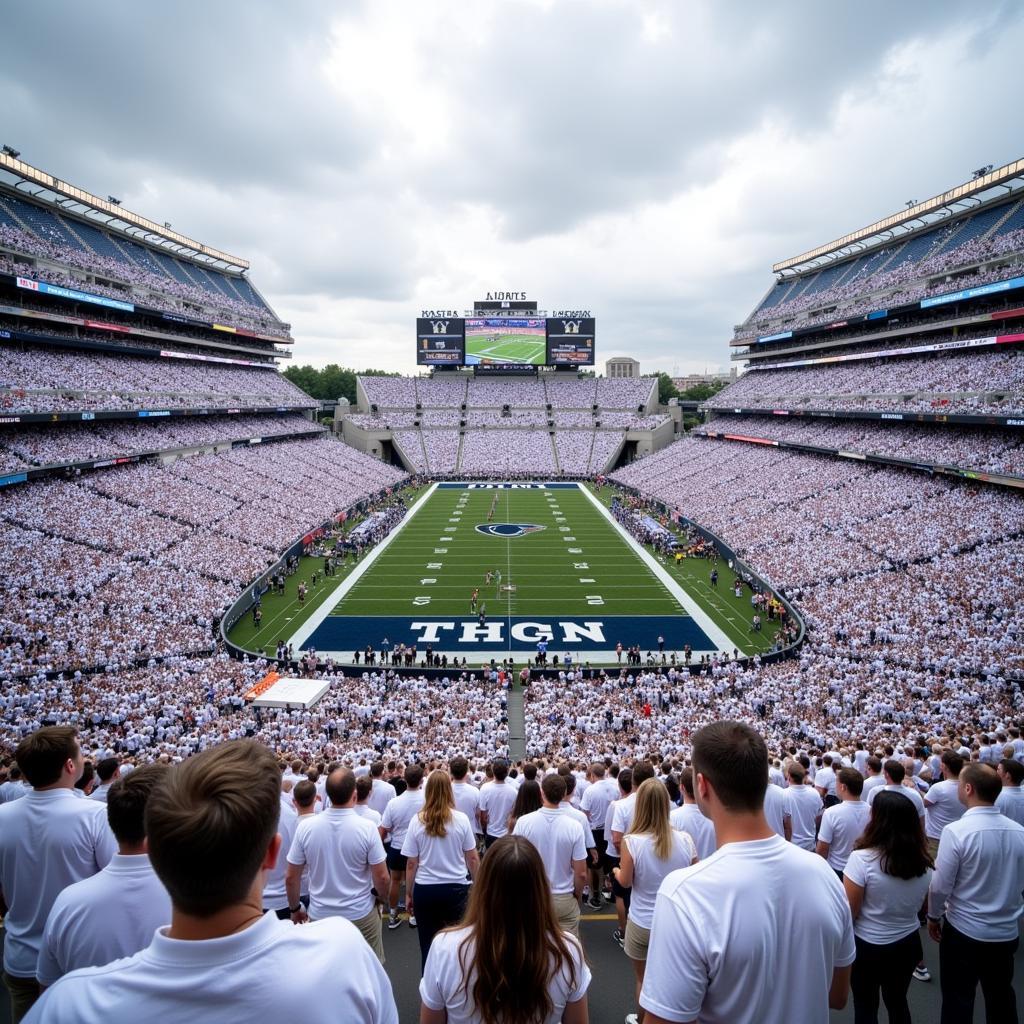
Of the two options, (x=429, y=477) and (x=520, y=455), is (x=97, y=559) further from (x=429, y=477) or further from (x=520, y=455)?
(x=520, y=455)

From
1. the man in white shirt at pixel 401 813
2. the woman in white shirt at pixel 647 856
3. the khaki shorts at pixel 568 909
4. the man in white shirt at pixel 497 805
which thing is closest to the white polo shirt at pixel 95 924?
the khaki shorts at pixel 568 909

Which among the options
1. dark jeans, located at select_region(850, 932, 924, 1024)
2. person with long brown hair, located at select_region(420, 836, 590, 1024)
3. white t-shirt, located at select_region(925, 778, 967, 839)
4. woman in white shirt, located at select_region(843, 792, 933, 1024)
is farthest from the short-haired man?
white t-shirt, located at select_region(925, 778, 967, 839)

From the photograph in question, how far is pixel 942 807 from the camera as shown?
6125 millimetres

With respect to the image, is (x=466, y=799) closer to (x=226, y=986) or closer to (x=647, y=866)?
(x=647, y=866)

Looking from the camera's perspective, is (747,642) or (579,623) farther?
(579,623)

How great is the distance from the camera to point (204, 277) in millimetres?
64688

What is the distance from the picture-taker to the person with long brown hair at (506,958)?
7.65ft

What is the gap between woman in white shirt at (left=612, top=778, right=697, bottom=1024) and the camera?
13.8 ft

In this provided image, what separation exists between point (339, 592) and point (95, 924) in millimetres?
27940

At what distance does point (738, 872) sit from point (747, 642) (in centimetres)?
2315

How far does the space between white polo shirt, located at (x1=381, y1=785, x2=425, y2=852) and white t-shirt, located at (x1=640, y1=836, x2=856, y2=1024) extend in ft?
12.2

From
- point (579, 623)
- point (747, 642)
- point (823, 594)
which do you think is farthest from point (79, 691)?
point (823, 594)

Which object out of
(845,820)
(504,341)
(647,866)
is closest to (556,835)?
(647,866)

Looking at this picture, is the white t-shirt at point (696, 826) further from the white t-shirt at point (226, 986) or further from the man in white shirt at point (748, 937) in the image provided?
the white t-shirt at point (226, 986)
